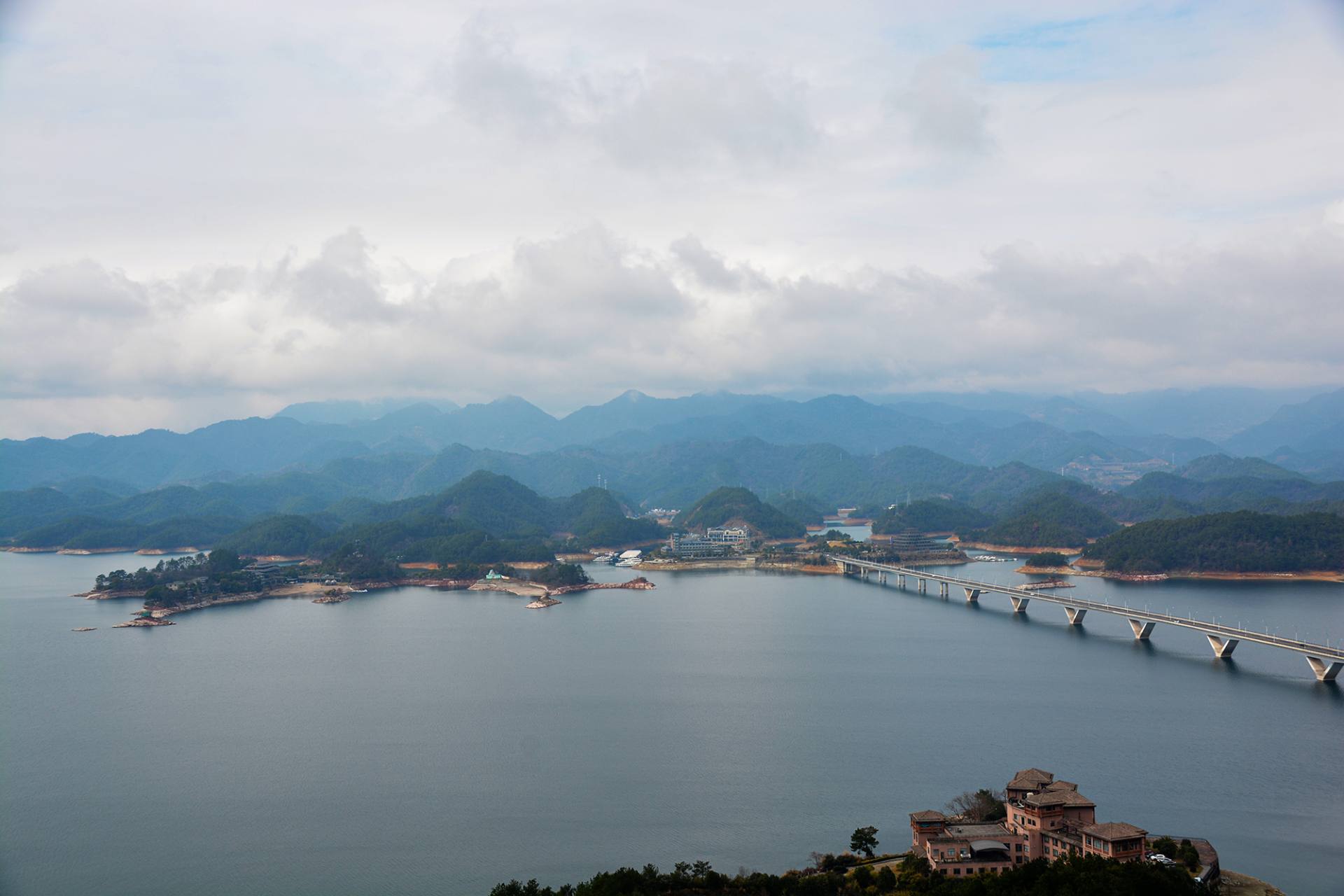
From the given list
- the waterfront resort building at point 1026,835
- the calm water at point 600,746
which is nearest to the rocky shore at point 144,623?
the calm water at point 600,746

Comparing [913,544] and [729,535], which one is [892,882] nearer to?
[913,544]

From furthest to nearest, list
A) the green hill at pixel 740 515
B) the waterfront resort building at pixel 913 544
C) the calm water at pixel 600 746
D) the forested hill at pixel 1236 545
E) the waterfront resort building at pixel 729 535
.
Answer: the green hill at pixel 740 515 < the waterfront resort building at pixel 729 535 < the waterfront resort building at pixel 913 544 < the forested hill at pixel 1236 545 < the calm water at pixel 600 746

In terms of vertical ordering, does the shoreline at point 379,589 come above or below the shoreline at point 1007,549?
below

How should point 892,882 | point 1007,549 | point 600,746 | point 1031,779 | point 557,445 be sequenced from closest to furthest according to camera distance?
point 892,882
point 1031,779
point 600,746
point 1007,549
point 557,445

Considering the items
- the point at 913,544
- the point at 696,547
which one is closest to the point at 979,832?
the point at 696,547

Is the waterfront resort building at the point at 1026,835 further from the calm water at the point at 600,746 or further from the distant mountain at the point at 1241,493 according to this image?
the distant mountain at the point at 1241,493

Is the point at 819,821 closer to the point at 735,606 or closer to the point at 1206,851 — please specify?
the point at 1206,851

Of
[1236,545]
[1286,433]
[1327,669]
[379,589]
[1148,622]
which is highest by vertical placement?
[1286,433]
